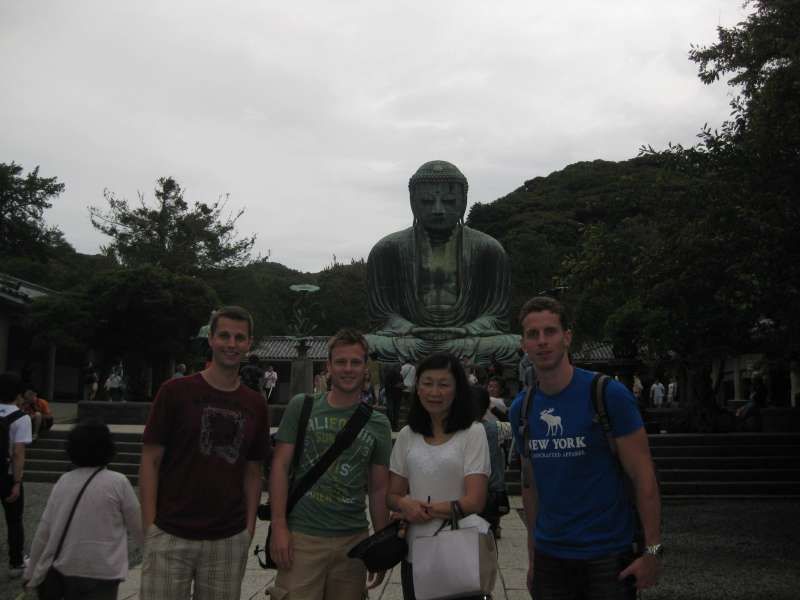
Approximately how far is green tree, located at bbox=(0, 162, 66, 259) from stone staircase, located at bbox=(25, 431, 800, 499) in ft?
76.5

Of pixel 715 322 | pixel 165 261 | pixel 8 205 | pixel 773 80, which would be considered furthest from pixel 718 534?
pixel 8 205

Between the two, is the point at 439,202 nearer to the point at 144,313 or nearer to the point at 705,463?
the point at 705,463

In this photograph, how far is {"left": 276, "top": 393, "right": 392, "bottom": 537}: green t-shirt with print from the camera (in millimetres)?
3250

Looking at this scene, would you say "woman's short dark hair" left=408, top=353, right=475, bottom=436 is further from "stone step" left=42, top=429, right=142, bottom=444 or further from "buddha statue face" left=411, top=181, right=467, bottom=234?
"buddha statue face" left=411, top=181, right=467, bottom=234

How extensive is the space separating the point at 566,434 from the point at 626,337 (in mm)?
18549

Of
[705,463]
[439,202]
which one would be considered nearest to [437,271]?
[439,202]

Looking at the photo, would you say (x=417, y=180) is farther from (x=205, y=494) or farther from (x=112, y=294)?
(x=205, y=494)

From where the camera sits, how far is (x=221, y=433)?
129 inches

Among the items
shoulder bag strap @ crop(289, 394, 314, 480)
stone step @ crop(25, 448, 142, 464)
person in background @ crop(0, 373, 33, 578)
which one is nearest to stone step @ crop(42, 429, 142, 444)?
stone step @ crop(25, 448, 142, 464)

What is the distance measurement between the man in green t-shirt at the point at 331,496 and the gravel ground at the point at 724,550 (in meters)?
3.10

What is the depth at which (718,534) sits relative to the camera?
26.2ft

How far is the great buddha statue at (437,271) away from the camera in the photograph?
1442 centimetres

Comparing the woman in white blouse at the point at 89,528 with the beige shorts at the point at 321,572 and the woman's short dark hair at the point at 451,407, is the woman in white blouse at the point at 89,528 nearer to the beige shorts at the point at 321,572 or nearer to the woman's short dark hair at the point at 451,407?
the beige shorts at the point at 321,572

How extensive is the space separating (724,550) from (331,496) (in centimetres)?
513
